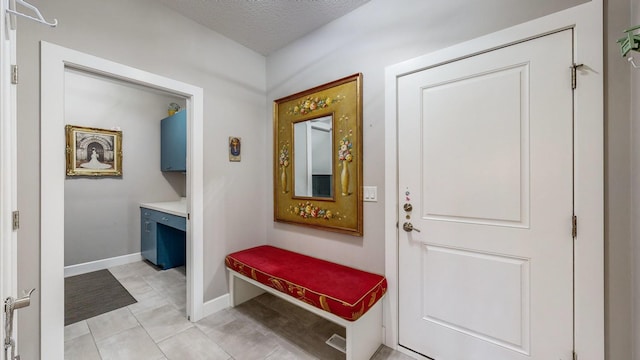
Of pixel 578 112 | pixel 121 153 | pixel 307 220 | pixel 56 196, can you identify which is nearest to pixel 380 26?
pixel 578 112

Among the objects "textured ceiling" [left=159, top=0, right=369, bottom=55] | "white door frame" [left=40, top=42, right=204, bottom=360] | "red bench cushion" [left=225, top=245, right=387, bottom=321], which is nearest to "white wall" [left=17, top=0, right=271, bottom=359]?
"white door frame" [left=40, top=42, right=204, bottom=360]

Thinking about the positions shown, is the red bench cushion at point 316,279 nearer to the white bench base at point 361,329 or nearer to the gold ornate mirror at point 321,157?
the white bench base at point 361,329

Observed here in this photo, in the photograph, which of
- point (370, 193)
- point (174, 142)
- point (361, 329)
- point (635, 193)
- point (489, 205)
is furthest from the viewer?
point (174, 142)

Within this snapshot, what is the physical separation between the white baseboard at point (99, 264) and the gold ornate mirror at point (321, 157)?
8.63ft

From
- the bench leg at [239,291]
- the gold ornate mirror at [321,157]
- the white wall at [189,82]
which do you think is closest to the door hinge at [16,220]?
the white wall at [189,82]

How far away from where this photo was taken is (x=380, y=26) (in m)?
1.92

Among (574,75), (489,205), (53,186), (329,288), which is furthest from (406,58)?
(53,186)

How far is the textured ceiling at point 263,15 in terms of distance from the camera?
2.01m

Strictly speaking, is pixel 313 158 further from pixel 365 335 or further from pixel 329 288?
pixel 365 335

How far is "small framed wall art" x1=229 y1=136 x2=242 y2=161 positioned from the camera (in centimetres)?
249

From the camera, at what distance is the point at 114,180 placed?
3.55 metres

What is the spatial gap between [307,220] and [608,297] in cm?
195

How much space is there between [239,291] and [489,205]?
2.33m

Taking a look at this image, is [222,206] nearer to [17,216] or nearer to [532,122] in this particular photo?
[17,216]
